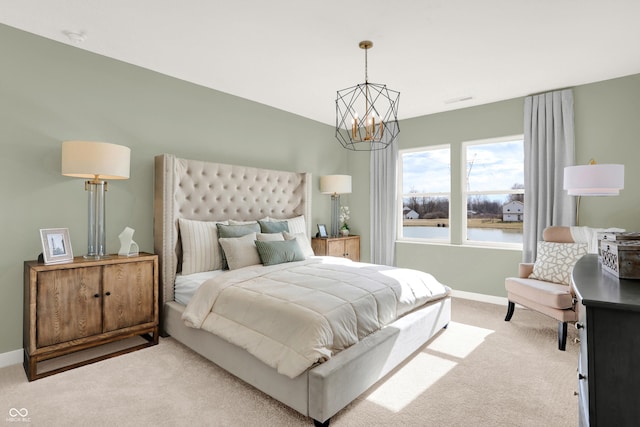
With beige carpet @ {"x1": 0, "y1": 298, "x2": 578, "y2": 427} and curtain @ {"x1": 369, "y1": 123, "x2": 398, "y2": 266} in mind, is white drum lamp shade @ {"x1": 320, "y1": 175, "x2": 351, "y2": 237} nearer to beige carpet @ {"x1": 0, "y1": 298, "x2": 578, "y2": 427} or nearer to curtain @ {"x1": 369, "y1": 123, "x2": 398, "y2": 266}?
curtain @ {"x1": 369, "y1": 123, "x2": 398, "y2": 266}

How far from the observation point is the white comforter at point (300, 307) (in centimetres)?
194

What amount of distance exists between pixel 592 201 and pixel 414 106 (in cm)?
237

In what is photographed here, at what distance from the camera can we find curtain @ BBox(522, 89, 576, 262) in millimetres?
3807

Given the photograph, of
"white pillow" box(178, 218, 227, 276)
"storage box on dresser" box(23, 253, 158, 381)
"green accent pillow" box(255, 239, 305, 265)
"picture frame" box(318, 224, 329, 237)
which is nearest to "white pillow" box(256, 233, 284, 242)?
"green accent pillow" box(255, 239, 305, 265)

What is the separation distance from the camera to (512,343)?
3053 mm

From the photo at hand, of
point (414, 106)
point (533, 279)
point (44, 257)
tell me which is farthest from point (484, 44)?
point (44, 257)

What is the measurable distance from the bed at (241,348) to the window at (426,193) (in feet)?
5.54

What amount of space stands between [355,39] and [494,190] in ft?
9.82

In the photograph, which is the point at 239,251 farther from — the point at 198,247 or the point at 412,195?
the point at 412,195

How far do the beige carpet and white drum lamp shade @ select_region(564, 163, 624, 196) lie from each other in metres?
1.46

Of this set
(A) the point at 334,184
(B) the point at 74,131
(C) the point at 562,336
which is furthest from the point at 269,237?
(C) the point at 562,336

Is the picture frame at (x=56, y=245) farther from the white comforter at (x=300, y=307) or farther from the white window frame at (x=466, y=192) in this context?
the white window frame at (x=466, y=192)

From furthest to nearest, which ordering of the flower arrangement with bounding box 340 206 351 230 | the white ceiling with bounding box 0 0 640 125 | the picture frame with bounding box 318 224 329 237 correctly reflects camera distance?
the flower arrangement with bounding box 340 206 351 230
the picture frame with bounding box 318 224 329 237
the white ceiling with bounding box 0 0 640 125

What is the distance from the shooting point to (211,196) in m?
3.74
